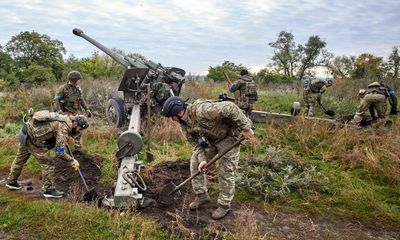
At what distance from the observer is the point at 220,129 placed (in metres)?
4.74

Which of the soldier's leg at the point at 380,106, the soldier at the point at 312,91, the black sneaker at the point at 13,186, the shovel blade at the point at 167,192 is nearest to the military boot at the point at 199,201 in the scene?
the shovel blade at the point at 167,192

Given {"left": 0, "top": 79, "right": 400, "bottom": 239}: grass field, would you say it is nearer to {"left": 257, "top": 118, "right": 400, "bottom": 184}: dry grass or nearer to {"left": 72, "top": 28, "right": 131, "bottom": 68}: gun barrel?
{"left": 257, "top": 118, "right": 400, "bottom": 184}: dry grass

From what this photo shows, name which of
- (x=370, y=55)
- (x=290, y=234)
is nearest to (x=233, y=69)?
(x=370, y=55)

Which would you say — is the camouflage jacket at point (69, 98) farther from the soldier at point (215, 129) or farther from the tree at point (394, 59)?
the tree at point (394, 59)

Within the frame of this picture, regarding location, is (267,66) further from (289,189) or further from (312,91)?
(289,189)

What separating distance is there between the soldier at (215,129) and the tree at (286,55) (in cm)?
2576

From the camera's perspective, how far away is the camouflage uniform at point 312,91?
11.2 m

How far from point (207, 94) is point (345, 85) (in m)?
5.42

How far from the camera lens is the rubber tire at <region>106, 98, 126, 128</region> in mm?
9234

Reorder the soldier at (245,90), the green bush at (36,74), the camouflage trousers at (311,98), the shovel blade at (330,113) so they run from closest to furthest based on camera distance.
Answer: the soldier at (245,90) → the shovel blade at (330,113) → the camouflage trousers at (311,98) → the green bush at (36,74)

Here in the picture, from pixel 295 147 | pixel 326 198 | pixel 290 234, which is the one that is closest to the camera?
pixel 290 234

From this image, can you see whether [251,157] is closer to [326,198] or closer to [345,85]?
[326,198]

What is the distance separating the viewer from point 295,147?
7742 mm

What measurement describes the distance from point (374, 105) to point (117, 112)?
6.17 metres
